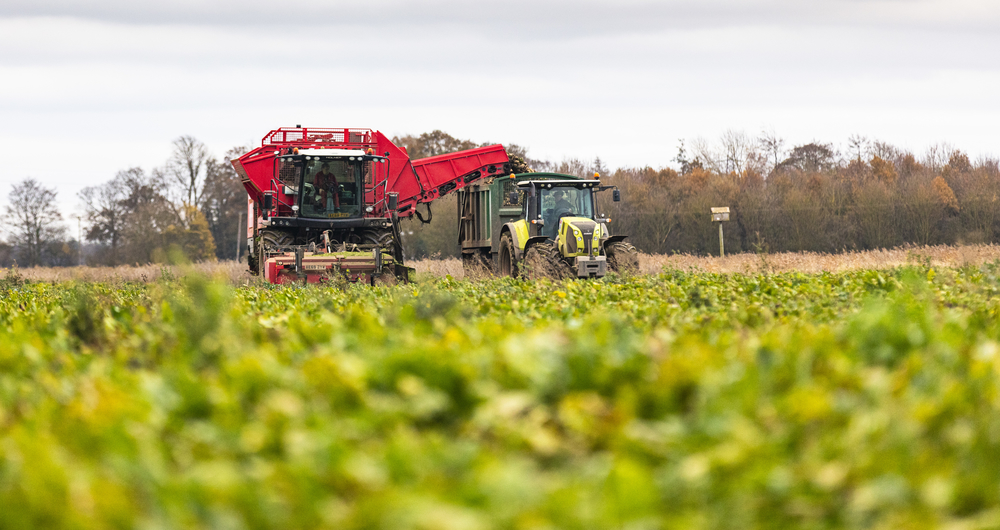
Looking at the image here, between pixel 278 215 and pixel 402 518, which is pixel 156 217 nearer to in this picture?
pixel 278 215

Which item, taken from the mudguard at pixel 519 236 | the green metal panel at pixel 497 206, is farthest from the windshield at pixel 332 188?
the mudguard at pixel 519 236

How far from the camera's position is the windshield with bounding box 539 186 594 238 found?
1788 cm

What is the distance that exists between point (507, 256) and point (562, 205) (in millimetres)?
1639

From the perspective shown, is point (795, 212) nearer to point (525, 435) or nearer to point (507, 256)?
point (507, 256)

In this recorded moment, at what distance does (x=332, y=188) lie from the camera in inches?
751

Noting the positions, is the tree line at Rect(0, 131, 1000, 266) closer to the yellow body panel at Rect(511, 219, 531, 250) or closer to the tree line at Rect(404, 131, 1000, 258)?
the tree line at Rect(404, 131, 1000, 258)

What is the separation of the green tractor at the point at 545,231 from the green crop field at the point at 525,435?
38.3 ft

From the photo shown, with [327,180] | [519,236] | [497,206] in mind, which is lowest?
[519,236]

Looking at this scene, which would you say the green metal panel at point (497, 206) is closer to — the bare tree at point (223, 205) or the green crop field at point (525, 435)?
the green crop field at point (525, 435)

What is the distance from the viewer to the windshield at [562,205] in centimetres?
1788

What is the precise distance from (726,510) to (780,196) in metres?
47.8

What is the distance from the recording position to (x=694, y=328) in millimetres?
5453

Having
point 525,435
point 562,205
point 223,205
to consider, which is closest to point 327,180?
point 562,205

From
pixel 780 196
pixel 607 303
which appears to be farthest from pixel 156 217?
pixel 607 303
